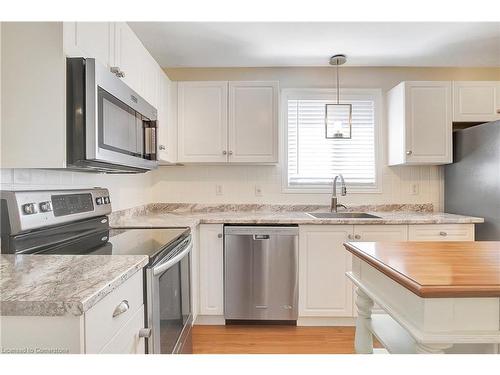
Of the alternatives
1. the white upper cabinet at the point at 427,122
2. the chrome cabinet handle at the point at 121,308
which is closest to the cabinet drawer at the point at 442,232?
the white upper cabinet at the point at 427,122

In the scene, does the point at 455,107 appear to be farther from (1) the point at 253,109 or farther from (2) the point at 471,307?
(2) the point at 471,307

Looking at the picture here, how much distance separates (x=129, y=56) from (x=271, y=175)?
1.74m

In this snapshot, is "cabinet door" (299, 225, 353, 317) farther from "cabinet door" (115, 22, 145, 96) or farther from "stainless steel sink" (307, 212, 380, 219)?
"cabinet door" (115, 22, 145, 96)

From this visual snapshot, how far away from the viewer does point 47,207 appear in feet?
4.47

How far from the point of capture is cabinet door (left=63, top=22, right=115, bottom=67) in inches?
49.0

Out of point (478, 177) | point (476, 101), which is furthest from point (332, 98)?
point (478, 177)

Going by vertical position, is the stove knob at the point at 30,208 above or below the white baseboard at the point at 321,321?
above

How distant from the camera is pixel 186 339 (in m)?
1.76

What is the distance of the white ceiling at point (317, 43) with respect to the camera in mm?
2350

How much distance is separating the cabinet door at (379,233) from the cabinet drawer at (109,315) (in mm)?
1846

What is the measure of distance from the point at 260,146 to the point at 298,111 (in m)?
0.67

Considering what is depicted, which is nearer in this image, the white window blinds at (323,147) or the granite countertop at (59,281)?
the granite countertop at (59,281)

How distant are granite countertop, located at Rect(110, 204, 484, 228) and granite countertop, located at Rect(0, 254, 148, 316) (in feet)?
3.36

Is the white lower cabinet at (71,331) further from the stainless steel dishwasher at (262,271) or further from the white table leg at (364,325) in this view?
the stainless steel dishwasher at (262,271)
